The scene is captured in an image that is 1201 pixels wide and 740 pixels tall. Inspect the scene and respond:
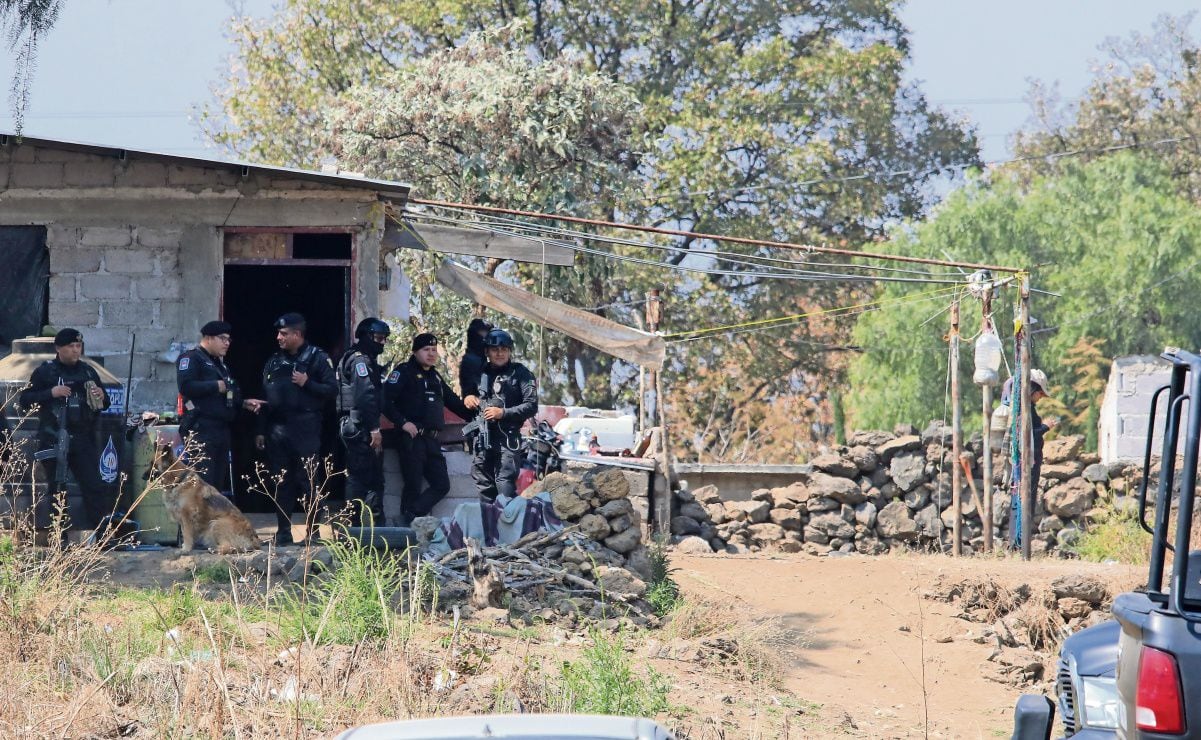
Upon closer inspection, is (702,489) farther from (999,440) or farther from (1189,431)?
(1189,431)

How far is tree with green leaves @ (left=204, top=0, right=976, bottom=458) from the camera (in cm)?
2792

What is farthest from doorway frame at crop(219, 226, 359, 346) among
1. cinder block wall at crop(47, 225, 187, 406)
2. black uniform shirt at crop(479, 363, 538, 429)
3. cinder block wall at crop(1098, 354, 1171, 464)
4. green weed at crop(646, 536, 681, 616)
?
cinder block wall at crop(1098, 354, 1171, 464)

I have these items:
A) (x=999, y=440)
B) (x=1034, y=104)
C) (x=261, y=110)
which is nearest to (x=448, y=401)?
(x=999, y=440)

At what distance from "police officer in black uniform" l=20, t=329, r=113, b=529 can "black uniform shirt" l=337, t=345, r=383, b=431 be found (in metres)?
1.80

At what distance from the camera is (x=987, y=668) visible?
1169 cm

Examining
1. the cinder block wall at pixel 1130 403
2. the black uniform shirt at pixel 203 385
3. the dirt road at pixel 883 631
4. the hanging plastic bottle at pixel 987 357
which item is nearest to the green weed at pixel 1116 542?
the dirt road at pixel 883 631

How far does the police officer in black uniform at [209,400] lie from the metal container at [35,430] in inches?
21.8

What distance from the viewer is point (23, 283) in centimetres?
1258

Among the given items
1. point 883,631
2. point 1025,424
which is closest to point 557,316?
point 883,631

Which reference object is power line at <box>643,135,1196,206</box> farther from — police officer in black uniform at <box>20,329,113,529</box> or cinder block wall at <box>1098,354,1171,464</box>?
police officer in black uniform at <box>20,329,113,529</box>

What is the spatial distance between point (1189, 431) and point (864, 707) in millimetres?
5538

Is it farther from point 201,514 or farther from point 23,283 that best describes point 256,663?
point 23,283

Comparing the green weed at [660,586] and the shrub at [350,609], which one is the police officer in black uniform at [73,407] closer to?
the shrub at [350,609]

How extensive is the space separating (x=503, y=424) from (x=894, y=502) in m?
8.94
